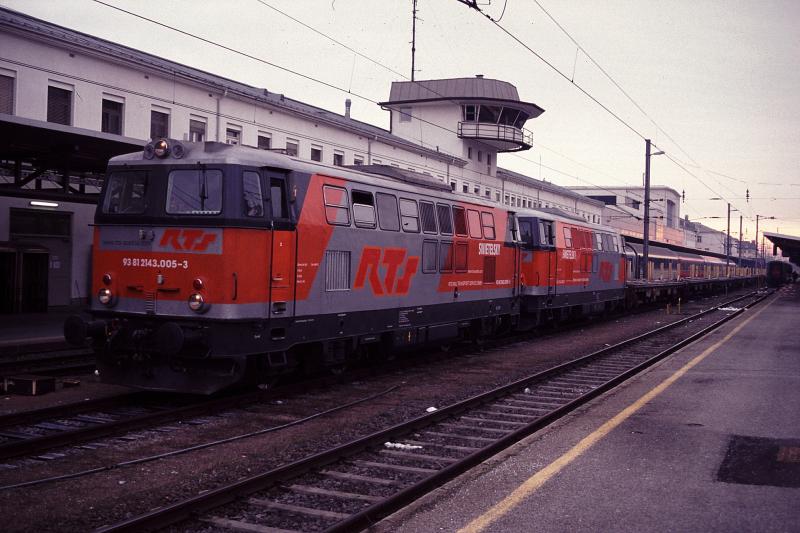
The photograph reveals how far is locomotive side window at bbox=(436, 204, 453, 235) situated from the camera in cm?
1619

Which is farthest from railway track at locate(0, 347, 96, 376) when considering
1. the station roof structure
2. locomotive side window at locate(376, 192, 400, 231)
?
the station roof structure

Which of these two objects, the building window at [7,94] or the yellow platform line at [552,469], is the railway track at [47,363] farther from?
the building window at [7,94]

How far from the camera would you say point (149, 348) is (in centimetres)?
1059

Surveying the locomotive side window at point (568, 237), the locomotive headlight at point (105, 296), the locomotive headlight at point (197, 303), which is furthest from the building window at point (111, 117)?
the locomotive headlight at point (197, 303)

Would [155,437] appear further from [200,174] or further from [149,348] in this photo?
[200,174]

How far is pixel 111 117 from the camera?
27.3m

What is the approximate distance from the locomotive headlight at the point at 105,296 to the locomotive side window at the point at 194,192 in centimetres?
154

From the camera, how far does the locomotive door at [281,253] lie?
11.2 meters

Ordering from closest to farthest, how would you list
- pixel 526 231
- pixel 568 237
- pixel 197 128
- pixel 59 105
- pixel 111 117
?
pixel 526 231
pixel 568 237
pixel 59 105
pixel 111 117
pixel 197 128

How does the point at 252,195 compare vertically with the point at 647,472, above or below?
above

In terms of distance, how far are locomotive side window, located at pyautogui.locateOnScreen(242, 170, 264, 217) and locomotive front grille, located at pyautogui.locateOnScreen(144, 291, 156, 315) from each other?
179 cm

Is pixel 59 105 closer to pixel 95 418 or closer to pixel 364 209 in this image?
pixel 364 209

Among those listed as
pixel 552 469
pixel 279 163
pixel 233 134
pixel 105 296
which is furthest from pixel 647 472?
pixel 233 134

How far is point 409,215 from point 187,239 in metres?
5.27
